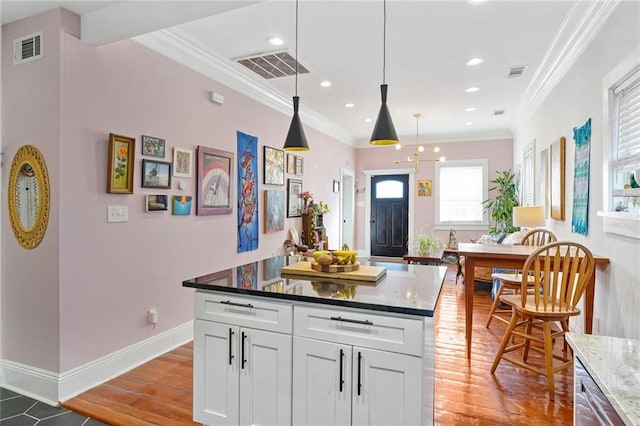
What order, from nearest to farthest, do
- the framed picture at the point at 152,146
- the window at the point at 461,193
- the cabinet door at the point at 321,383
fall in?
1. the cabinet door at the point at 321,383
2. the framed picture at the point at 152,146
3. the window at the point at 461,193

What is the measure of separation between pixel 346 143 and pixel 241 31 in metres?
4.79

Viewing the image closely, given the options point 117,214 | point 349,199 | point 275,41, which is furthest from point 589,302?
point 349,199

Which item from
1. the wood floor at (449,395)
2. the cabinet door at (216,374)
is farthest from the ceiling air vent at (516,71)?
the cabinet door at (216,374)

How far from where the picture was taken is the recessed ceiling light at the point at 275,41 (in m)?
3.20

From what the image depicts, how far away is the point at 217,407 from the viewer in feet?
6.26

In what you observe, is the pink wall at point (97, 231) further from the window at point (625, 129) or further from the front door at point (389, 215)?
the front door at point (389, 215)

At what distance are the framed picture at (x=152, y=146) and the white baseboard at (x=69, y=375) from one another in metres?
1.54

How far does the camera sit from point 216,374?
190cm

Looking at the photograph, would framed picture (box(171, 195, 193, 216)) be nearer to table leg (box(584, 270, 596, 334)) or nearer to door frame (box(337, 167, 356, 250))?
table leg (box(584, 270, 596, 334))

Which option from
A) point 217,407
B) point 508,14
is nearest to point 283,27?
point 508,14

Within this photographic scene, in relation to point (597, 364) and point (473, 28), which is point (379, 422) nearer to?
point (597, 364)

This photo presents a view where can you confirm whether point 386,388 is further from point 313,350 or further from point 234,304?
point 234,304

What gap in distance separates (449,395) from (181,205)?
2.64 metres

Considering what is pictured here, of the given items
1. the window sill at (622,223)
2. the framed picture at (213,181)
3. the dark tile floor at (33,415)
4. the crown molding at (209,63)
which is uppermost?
the crown molding at (209,63)
